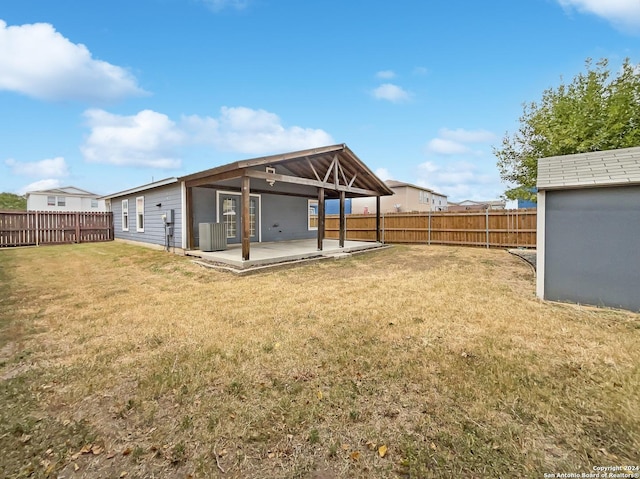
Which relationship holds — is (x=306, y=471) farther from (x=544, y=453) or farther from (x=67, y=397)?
(x=67, y=397)

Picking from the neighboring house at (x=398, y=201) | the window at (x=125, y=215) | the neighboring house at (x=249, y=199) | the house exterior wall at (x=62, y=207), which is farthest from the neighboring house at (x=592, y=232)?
the house exterior wall at (x=62, y=207)

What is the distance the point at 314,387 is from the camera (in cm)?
259

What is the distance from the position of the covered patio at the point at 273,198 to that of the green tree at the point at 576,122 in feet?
19.2

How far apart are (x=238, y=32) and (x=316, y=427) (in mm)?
14154

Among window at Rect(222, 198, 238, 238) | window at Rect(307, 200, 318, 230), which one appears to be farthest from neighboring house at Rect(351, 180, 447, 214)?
window at Rect(222, 198, 238, 238)

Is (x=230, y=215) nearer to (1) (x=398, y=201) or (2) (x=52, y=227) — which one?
(2) (x=52, y=227)

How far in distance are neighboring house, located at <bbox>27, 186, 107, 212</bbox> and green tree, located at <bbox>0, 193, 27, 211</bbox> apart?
27.3 feet

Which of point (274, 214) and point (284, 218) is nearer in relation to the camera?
point (274, 214)

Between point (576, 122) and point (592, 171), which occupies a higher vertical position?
point (576, 122)

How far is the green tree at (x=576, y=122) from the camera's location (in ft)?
33.8

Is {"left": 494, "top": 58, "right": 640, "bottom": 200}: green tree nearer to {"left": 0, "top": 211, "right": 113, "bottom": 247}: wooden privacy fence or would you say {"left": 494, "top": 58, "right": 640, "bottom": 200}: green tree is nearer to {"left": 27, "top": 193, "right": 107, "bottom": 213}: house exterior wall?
{"left": 0, "top": 211, "right": 113, "bottom": 247}: wooden privacy fence

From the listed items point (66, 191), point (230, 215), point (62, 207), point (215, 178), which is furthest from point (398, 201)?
point (66, 191)

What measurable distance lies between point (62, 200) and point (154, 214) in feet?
91.4

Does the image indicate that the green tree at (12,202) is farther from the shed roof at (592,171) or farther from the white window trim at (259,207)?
Result: the shed roof at (592,171)
